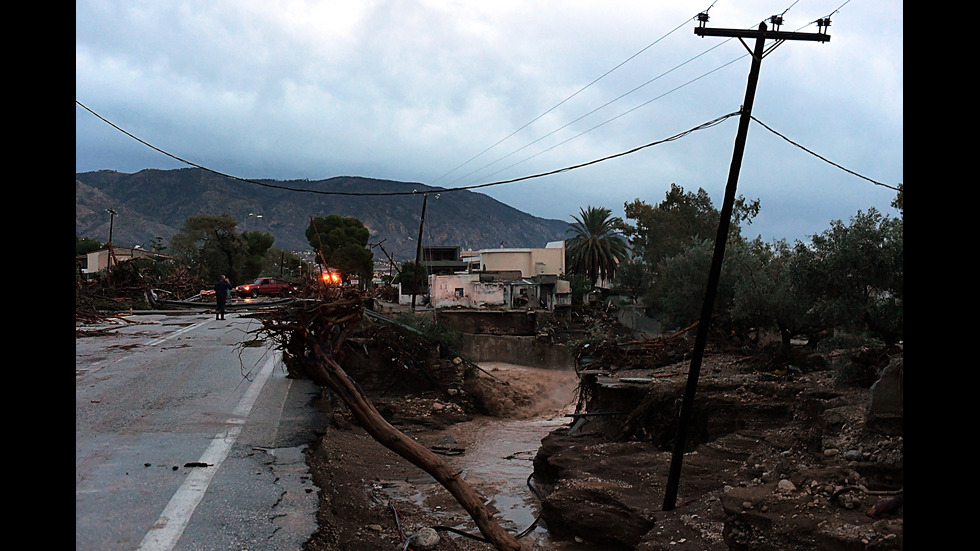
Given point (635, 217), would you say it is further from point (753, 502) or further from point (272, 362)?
point (753, 502)

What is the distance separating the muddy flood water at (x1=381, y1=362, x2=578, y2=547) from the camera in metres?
11.5

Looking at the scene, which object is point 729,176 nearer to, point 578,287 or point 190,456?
point 190,456

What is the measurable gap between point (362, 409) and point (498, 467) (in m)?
9.53

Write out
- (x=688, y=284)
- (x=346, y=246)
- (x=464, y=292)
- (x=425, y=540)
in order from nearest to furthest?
(x=425, y=540) < (x=688, y=284) < (x=464, y=292) < (x=346, y=246)

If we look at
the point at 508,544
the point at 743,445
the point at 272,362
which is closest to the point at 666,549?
the point at 508,544

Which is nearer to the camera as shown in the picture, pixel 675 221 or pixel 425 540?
pixel 425 540

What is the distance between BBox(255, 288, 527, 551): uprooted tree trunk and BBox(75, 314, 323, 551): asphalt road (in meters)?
1.11

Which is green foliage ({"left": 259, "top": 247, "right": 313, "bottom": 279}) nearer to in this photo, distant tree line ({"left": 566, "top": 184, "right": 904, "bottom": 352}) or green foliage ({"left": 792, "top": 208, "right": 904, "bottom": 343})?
distant tree line ({"left": 566, "top": 184, "right": 904, "bottom": 352})

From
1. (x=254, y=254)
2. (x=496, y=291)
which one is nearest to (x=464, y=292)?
(x=496, y=291)

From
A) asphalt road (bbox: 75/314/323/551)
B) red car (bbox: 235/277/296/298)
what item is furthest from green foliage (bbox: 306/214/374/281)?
asphalt road (bbox: 75/314/323/551)

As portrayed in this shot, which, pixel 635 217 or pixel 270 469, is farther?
pixel 635 217

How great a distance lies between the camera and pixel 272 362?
18.1 m

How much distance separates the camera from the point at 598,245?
2849 inches
